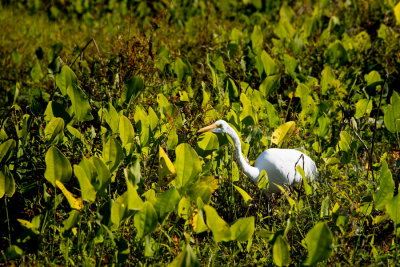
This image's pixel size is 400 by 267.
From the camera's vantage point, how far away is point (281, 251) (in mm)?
2068

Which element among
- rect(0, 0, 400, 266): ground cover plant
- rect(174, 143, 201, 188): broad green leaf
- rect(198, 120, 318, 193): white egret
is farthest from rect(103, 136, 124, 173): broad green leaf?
rect(198, 120, 318, 193): white egret

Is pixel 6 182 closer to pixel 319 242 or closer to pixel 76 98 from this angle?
pixel 76 98

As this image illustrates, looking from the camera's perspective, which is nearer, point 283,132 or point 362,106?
point 283,132

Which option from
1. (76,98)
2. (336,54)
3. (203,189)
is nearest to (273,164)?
(203,189)

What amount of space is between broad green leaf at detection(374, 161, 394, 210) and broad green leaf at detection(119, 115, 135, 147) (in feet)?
3.70

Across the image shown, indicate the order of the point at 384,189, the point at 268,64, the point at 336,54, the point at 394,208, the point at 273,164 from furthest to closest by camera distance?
the point at 336,54, the point at 268,64, the point at 273,164, the point at 384,189, the point at 394,208

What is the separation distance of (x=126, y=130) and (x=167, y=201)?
1.76ft

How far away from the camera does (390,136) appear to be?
3.67m

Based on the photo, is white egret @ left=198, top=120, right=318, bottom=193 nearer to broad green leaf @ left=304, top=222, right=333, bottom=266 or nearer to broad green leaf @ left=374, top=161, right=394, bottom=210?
broad green leaf @ left=374, top=161, right=394, bottom=210

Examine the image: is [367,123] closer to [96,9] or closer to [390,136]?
[390,136]

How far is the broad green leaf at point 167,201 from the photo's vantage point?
7.34 feet

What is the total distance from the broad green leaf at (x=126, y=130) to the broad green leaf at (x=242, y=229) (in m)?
0.73

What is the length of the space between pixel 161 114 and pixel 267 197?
2.39 feet

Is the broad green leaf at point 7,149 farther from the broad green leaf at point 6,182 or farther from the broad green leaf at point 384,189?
the broad green leaf at point 384,189
